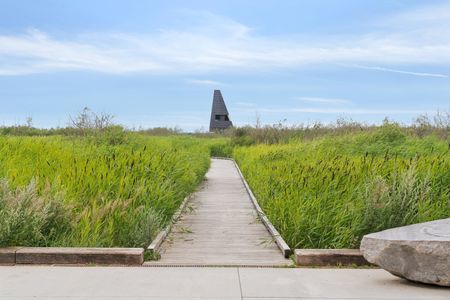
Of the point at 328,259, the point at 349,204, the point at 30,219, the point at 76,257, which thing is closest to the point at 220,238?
the point at 349,204

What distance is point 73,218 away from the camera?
764 cm

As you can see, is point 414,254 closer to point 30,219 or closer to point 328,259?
point 328,259

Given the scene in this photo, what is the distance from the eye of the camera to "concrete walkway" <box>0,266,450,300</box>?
512 cm

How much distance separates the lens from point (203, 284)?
5496 millimetres

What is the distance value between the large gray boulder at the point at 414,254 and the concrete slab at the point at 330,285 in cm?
15

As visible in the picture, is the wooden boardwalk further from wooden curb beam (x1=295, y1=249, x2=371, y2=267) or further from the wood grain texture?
the wood grain texture

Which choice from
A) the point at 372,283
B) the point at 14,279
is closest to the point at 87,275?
the point at 14,279

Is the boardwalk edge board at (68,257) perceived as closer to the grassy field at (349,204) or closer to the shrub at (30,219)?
the shrub at (30,219)

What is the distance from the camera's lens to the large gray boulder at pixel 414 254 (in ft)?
17.6

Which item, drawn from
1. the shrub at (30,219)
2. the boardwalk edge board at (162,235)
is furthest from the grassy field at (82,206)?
the boardwalk edge board at (162,235)

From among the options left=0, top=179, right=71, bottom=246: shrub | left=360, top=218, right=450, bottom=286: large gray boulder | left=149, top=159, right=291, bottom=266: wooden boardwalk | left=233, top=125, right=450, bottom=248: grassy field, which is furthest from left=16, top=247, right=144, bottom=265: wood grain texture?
left=360, top=218, right=450, bottom=286: large gray boulder

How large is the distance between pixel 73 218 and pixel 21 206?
0.78 m

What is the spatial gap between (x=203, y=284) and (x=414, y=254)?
2.24 metres

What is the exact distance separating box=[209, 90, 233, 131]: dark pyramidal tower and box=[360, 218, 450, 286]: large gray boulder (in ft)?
217
